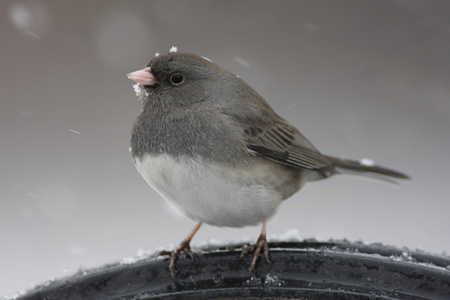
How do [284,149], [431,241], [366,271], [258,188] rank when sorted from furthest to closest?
[431,241], [284,149], [258,188], [366,271]

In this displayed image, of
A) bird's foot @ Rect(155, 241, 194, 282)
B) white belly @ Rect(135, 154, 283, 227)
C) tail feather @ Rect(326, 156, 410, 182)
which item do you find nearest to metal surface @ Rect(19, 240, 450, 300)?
bird's foot @ Rect(155, 241, 194, 282)

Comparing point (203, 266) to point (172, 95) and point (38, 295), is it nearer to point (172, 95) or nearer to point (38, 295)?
point (38, 295)

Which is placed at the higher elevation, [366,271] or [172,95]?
[172,95]

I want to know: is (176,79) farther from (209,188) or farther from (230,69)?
(230,69)

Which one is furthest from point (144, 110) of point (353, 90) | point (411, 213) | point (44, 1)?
point (353, 90)

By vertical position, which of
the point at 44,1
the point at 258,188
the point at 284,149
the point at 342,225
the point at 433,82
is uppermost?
the point at 44,1

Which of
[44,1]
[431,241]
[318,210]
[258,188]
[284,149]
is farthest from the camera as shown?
[44,1]

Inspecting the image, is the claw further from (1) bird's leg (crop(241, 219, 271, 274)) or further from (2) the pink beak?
(2) the pink beak
